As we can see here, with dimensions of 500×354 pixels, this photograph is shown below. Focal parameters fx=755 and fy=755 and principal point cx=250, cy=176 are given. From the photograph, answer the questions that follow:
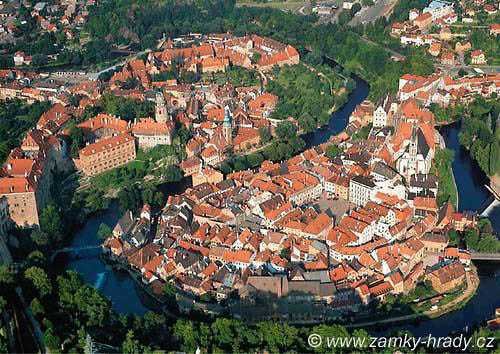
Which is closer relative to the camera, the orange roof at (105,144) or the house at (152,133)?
the orange roof at (105,144)

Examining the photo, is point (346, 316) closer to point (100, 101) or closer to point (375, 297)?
point (375, 297)

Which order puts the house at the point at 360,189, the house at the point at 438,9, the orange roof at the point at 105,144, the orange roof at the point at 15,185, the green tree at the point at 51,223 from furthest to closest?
the house at the point at 438,9 → the orange roof at the point at 105,144 → the house at the point at 360,189 → the orange roof at the point at 15,185 → the green tree at the point at 51,223

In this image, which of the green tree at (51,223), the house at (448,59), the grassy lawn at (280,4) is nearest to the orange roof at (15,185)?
the green tree at (51,223)

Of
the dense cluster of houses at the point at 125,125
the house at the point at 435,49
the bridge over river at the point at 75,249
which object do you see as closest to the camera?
the bridge over river at the point at 75,249

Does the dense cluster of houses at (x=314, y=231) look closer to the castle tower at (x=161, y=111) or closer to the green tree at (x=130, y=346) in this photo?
the green tree at (x=130, y=346)

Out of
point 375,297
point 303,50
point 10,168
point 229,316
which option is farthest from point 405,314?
point 303,50

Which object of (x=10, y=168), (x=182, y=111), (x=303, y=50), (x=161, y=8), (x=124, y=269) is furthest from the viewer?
(x=161, y=8)

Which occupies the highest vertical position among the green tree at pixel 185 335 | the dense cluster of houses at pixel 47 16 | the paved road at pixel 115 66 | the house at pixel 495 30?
the house at pixel 495 30

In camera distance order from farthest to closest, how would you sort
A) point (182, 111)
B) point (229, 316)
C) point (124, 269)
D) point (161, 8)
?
1. point (161, 8)
2. point (182, 111)
3. point (124, 269)
4. point (229, 316)
